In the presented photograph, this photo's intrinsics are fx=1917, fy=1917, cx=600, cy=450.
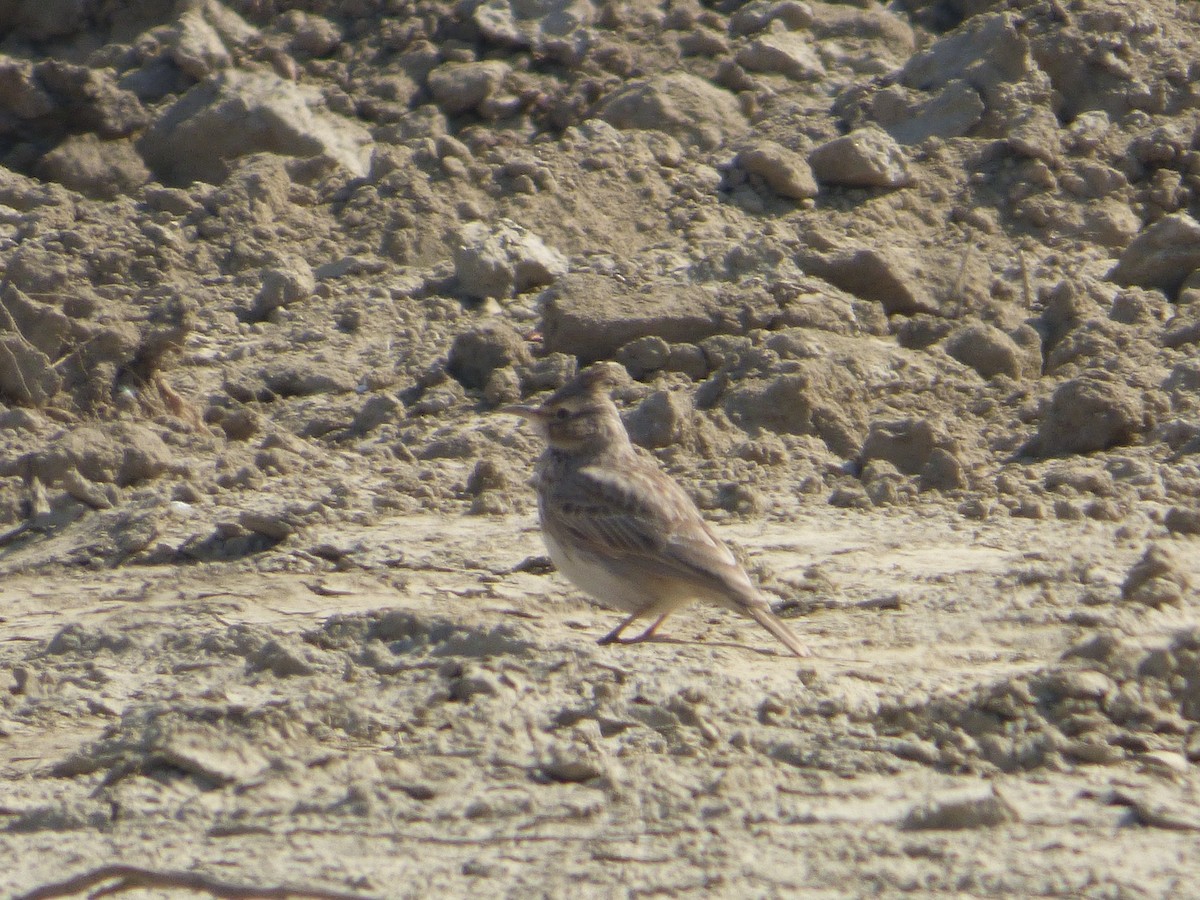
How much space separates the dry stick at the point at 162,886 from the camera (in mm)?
4129

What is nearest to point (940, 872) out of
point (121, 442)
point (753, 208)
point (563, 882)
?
point (563, 882)

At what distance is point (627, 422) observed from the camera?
8.39 metres

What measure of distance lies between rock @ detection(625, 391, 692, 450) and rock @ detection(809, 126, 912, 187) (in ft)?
7.37

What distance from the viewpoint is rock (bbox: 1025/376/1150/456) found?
26.4 feet

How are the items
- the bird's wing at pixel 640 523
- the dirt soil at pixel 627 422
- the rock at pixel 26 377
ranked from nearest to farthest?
the dirt soil at pixel 627 422 < the bird's wing at pixel 640 523 < the rock at pixel 26 377

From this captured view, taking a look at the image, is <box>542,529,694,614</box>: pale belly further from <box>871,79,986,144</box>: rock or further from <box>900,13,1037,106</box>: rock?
<box>900,13,1037,106</box>: rock

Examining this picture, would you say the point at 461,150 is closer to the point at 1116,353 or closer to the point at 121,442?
the point at 121,442

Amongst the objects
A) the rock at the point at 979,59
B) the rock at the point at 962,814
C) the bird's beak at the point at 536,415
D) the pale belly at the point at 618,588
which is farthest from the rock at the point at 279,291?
the rock at the point at 962,814

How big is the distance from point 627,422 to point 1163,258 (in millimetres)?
2955

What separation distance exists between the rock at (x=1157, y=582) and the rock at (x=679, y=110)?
15.8ft

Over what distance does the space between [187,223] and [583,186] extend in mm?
2056

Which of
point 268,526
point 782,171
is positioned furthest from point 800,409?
point 268,526

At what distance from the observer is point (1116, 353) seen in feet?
28.9

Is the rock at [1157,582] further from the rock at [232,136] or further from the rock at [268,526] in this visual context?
the rock at [232,136]
